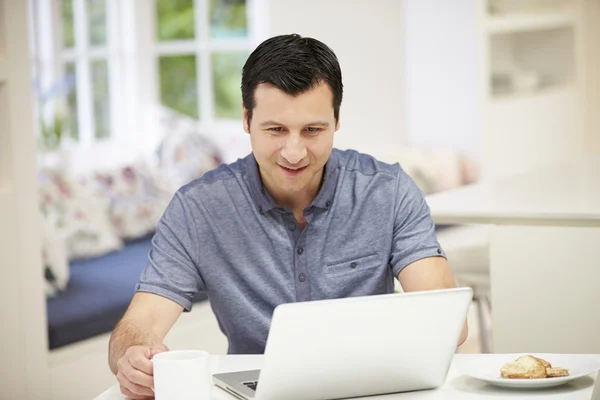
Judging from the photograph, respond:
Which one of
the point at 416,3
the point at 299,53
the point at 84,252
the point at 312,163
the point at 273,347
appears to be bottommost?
the point at 84,252

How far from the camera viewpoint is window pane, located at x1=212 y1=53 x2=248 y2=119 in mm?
4875

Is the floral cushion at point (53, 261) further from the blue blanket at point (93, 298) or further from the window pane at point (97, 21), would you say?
the window pane at point (97, 21)

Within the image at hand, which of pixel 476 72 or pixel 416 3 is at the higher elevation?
pixel 416 3

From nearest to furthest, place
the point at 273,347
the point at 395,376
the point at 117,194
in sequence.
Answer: the point at 273,347
the point at 395,376
the point at 117,194

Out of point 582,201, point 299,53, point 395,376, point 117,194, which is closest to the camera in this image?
point 395,376

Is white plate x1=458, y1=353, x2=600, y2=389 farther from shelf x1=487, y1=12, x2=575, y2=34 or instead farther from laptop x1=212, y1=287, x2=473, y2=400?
shelf x1=487, y1=12, x2=575, y2=34

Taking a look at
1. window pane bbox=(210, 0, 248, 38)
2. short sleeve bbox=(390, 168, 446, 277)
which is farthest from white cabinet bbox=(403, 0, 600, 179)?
short sleeve bbox=(390, 168, 446, 277)

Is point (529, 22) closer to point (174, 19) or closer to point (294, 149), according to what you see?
point (174, 19)

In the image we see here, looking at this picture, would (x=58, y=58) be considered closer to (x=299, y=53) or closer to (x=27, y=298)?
(x=27, y=298)

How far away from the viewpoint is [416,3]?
4871 mm

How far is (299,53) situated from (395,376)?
2.19ft

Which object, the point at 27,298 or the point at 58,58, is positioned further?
the point at 58,58

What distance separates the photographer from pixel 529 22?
5266mm

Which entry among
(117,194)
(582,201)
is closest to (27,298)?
(117,194)
